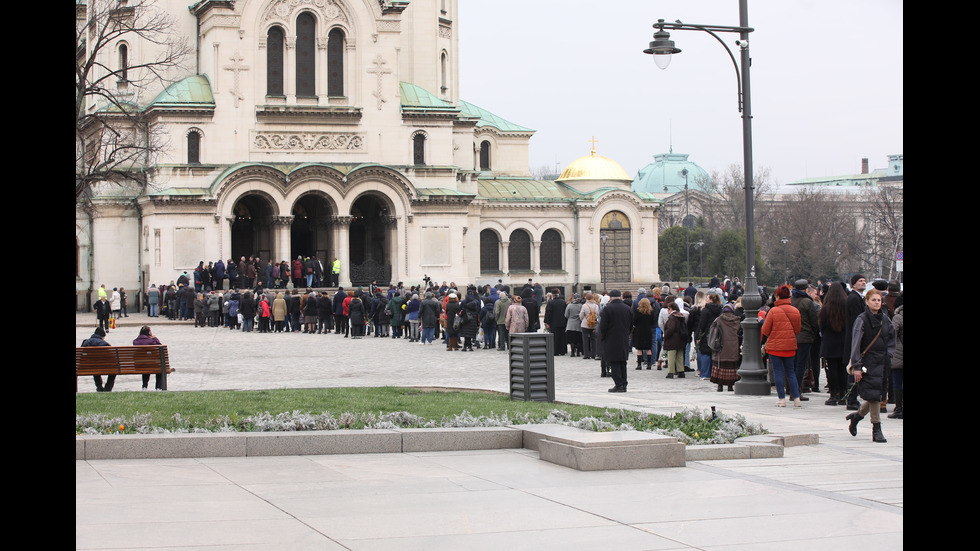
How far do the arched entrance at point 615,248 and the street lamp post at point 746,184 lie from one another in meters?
42.6

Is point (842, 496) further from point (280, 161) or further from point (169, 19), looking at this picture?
point (169, 19)

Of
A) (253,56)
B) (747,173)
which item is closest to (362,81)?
(253,56)

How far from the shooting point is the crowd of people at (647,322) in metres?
16.1

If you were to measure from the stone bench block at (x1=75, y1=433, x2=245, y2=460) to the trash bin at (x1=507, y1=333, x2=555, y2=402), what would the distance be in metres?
5.34

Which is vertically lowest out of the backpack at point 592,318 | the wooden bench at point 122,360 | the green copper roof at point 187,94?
the wooden bench at point 122,360

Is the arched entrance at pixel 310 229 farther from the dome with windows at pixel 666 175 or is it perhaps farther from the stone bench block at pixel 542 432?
the dome with windows at pixel 666 175

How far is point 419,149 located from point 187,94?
1068cm

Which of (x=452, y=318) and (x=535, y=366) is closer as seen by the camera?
(x=535, y=366)

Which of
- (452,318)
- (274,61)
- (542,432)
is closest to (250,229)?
(274,61)

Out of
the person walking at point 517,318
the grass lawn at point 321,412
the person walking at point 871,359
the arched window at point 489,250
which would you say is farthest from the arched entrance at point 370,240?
the person walking at point 871,359

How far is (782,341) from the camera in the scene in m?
17.8

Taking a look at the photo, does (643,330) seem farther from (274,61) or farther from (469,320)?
(274,61)

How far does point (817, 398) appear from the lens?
19406mm
